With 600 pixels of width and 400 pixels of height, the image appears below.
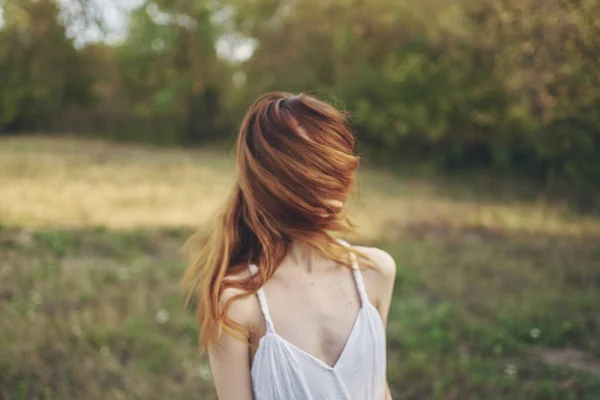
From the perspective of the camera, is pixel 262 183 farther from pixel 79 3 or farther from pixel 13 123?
pixel 13 123

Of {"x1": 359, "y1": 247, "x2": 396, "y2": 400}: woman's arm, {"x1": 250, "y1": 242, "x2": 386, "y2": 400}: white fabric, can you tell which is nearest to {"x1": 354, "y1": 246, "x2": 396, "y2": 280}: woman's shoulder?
{"x1": 359, "y1": 247, "x2": 396, "y2": 400}: woman's arm

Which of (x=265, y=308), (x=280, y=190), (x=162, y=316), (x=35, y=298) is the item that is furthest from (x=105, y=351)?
(x=280, y=190)

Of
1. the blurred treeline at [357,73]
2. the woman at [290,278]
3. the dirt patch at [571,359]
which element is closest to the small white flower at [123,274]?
the blurred treeline at [357,73]

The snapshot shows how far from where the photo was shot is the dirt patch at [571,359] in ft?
13.7

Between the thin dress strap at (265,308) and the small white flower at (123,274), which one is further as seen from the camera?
the small white flower at (123,274)

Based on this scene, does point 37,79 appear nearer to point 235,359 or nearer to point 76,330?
point 76,330

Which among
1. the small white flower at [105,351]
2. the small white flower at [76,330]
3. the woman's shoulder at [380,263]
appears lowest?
the small white flower at [76,330]

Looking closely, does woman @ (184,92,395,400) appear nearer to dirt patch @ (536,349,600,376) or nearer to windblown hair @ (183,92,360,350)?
windblown hair @ (183,92,360,350)

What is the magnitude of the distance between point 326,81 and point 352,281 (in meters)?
19.1

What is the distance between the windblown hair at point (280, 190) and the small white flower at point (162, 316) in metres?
3.49

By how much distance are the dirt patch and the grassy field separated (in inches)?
0.6

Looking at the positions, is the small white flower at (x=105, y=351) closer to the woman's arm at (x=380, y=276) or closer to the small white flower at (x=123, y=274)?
the small white flower at (x=123, y=274)

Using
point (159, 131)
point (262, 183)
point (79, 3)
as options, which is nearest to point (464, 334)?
point (262, 183)

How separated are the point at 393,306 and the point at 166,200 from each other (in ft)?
20.8
